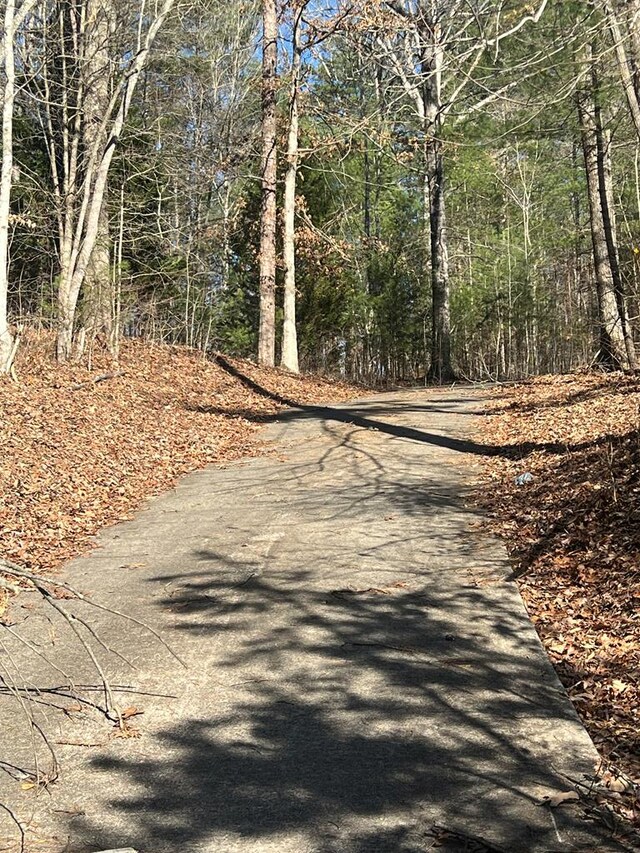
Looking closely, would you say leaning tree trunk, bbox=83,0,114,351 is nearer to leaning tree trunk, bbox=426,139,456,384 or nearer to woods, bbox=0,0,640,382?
woods, bbox=0,0,640,382

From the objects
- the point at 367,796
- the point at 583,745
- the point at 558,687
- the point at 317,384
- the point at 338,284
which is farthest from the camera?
the point at 338,284

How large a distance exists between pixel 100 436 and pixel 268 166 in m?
11.6

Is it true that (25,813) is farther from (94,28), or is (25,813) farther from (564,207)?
(564,207)

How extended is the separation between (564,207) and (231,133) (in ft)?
47.2

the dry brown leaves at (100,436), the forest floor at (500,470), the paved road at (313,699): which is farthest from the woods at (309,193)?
the paved road at (313,699)

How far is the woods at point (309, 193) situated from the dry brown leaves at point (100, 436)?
1011 mm

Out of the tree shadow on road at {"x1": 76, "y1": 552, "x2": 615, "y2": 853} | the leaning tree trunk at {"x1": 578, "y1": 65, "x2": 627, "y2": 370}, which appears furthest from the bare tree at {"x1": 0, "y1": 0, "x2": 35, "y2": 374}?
the leaning tree trunk at {"x1": 578, "y1": 65, "x2": 627, "y2": 370}

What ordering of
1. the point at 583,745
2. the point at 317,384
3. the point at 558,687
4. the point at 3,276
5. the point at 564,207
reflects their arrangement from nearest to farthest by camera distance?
the point at 583,745 < the point at 558,687 < the point at 3,276 < the point at 317,384 < the point at 564,207

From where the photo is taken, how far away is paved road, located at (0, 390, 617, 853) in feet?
10.5

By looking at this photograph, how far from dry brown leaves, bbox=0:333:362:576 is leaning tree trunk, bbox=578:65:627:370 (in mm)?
5837

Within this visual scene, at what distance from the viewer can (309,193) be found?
81.8ft

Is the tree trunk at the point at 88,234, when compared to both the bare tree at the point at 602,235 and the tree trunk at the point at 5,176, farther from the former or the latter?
the bare tree at the point at 602,235

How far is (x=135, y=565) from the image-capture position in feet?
22.2

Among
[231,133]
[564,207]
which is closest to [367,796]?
[231,133]
